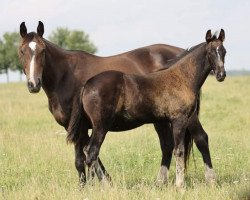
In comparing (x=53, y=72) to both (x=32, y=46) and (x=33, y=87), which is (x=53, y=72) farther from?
(x=33, y=87)

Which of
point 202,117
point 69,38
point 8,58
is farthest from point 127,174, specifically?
point 69,38

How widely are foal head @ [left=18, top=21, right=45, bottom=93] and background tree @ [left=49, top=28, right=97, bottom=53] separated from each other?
218 ft

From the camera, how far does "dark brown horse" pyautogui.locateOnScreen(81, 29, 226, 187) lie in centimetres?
607

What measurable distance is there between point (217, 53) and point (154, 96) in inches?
39.7

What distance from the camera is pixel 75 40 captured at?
75.2 metres

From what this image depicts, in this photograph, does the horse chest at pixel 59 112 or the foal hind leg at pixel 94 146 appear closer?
the foal hind leg at pixel 94 146

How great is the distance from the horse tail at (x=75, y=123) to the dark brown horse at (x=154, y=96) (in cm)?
14

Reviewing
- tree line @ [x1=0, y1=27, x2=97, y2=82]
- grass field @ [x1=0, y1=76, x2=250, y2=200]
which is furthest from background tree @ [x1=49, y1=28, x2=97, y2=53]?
grass field @ [x1=0, y1=76, x2=250, y2=200]

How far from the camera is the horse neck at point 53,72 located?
22.7ft

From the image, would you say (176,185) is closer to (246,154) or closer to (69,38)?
(246,154)

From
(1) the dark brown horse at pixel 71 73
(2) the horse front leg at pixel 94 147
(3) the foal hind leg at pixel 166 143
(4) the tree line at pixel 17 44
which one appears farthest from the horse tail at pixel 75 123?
(4) the tree line at pixel 17 44

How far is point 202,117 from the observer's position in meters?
15.9

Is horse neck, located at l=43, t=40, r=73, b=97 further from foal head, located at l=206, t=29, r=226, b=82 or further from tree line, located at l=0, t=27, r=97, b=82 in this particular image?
tree line, located at l=0, t=27, r=97, b=82

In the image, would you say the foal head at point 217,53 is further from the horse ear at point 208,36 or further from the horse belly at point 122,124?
the horse belly at point 122,124
